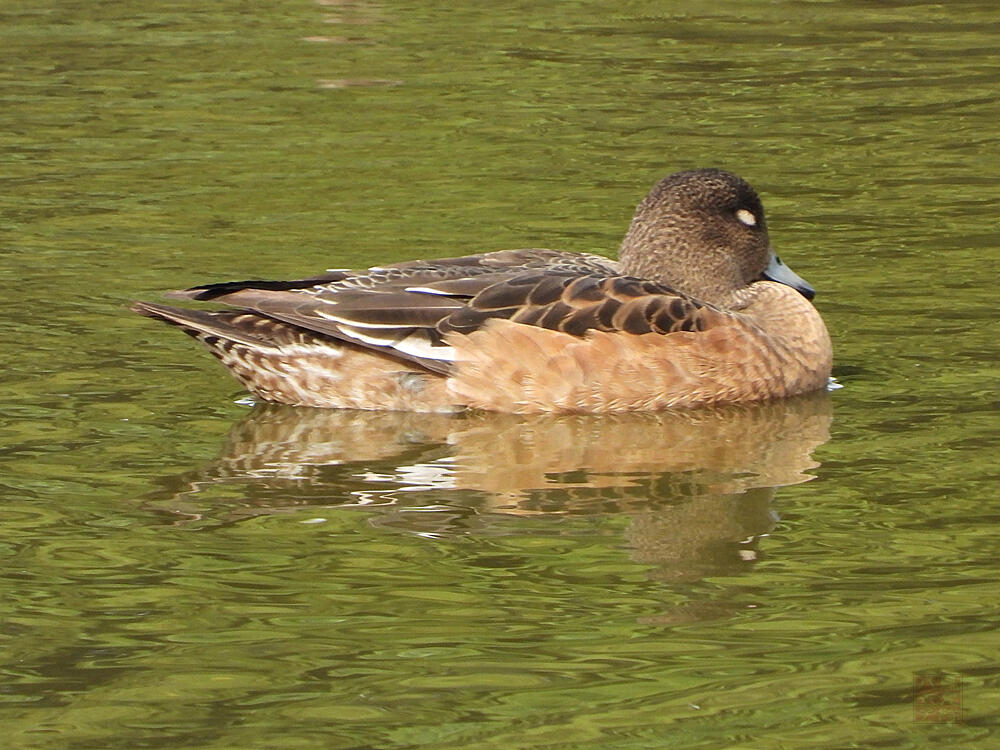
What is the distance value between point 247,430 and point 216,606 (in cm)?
252

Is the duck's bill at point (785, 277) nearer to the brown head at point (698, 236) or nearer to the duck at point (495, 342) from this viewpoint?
the brown head at point (698, 236)

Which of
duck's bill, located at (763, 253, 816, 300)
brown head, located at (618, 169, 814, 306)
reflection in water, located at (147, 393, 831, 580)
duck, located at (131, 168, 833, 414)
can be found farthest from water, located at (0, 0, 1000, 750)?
brown head, located at (618, 169, 814, 306)

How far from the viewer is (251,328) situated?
9.04 m

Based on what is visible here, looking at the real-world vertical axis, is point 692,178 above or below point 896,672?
above

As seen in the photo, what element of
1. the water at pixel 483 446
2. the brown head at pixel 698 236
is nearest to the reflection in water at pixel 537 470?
the water at pixel 483 446

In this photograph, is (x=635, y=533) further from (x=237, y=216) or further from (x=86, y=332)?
(x=237, y=216)

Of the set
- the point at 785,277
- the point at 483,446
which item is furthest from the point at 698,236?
the point at 483,446

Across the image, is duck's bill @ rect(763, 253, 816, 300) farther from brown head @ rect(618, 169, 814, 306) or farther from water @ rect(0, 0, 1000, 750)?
water @ rect(0, 0, 1000, 750)

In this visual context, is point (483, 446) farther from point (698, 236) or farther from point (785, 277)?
point (785, 277)

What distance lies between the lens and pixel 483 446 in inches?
330

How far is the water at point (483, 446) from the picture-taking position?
5.53 metres

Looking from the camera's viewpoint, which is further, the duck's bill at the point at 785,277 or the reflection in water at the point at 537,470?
the duck's bill at the point at 785,277

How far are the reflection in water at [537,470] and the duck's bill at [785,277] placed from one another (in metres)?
0.64

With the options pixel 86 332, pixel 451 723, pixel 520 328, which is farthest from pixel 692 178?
pixel 451 723
